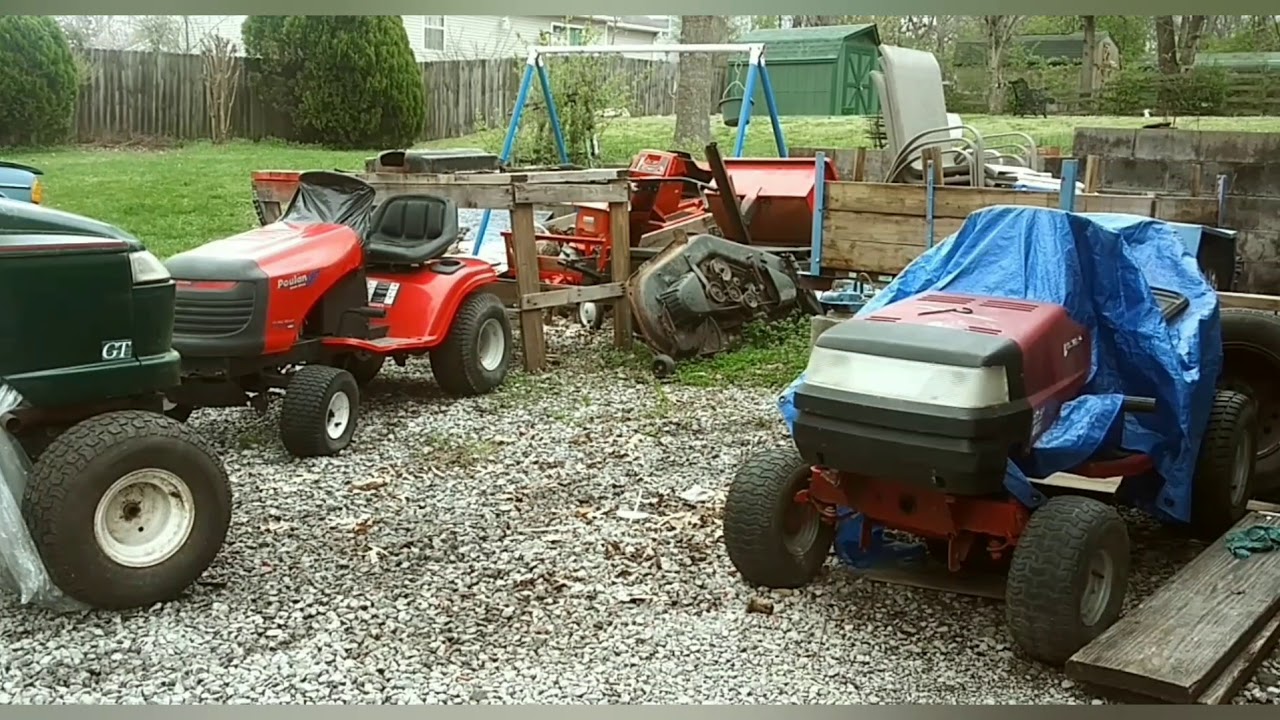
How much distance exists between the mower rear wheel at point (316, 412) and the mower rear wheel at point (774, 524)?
1949 mm

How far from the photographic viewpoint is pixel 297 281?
477cm

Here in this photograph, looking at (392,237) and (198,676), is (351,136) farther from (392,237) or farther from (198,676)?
(198,676)

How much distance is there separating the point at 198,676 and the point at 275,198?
157 inches

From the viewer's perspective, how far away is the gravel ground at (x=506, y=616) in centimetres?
286

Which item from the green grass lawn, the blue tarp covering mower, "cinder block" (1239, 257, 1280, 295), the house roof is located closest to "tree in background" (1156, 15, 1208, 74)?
the green grass lawn

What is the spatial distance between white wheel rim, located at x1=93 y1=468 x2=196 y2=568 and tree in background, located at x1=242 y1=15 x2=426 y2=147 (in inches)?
272

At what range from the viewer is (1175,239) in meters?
3.68

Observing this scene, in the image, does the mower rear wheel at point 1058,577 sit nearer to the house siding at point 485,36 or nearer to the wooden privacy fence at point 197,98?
the wooden privacy fence at point 197,98

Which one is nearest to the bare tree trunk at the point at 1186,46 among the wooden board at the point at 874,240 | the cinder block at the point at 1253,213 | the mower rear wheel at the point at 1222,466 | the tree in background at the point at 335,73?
the cinder block at the point at 1253,213

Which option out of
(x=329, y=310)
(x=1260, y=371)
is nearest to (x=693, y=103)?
(x=329, y=310)

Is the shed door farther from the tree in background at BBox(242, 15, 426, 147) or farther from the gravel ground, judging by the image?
the gravel ground

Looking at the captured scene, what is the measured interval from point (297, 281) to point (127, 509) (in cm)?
172

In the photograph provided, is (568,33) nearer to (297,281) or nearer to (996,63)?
(996,63)

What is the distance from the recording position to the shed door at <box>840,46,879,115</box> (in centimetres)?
1559
